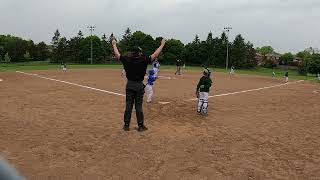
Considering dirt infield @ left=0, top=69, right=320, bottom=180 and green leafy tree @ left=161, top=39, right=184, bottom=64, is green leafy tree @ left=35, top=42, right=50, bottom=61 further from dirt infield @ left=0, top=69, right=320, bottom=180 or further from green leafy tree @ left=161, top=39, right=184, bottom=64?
dirt infield @ left=0, top=69, right=320, bottom=180

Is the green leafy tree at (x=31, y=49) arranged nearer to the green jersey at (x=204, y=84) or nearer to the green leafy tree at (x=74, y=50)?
the green leafy tree at (x=74, y=50)

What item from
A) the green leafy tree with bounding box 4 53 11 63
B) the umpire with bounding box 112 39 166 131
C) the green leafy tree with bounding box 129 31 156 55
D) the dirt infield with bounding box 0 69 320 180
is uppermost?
the green leafy tree with bounding box 129 31 156 55

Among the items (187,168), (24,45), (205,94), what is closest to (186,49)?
(24,45)

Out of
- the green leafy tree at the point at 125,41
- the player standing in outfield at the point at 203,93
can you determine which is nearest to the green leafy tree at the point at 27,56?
the green leafy tree at the point at 125,41

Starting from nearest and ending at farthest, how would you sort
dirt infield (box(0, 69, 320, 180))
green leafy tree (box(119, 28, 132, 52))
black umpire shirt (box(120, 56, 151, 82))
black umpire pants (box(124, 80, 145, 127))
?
dirt infield (box(0, 69, 320, 180)) < black umpire shirt (box(120, 56, 151, 82)) < black umpire pants (box(124, 80, 145, 127)) < green leafy tree (box(119, 28, 132, 52))

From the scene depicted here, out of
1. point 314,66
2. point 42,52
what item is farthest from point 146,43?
point 314,66

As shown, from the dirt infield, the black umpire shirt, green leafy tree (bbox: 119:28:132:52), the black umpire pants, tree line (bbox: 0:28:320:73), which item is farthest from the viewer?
green leafy tree (bbox: 119:28:132:52)

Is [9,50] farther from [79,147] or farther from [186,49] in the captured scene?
[79,147]

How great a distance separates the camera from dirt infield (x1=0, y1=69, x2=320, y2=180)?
22.1 feet

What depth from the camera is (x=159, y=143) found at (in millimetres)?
8664

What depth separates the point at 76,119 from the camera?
37.4 feet

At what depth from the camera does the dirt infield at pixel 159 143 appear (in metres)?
6.75

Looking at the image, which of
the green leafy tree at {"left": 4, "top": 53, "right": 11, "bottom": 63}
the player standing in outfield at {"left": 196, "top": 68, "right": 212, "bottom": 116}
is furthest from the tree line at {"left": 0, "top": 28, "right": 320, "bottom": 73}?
the player standing in outfield at {"left": 196, "top": 68, "right": 212, "bottom": 116}

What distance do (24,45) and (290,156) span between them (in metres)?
99.7
